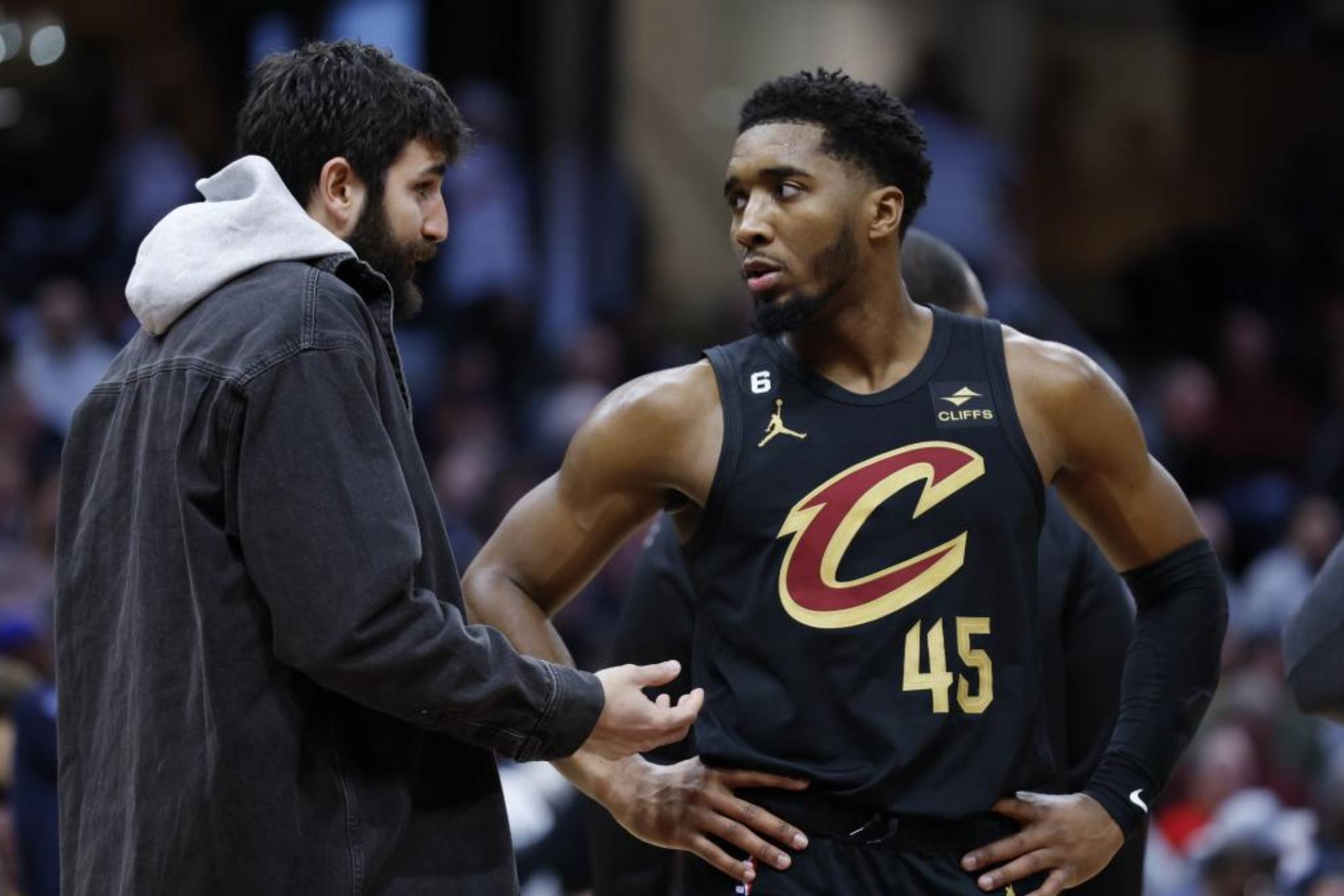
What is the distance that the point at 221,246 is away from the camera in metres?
3.18

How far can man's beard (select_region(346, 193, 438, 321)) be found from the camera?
3.28 m

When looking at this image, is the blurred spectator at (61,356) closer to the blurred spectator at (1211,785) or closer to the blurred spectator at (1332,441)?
the blurred spectator at (1211,785)

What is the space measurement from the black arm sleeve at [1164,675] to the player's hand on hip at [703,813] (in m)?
0.62

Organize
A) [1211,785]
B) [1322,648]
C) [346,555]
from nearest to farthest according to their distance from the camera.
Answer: [346,555] → [1322,648] → [1211,785]

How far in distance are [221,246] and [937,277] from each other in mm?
1876

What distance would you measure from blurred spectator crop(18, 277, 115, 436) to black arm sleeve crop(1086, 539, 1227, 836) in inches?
307

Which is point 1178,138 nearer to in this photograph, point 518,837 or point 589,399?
point 589,399

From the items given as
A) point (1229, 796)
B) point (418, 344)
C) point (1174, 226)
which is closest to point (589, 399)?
point (418, 344)

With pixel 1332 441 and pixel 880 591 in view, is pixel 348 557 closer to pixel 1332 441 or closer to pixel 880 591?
pixel 880 591

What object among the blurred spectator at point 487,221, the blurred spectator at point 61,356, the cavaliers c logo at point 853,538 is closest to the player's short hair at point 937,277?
the cavaliers c logo at point 853,538

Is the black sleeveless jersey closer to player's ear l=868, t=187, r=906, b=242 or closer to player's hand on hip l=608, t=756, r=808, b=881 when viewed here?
→ player's hand on hip l=608, t=756, r=808, b=881

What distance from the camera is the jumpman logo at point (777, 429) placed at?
→ 365 cm

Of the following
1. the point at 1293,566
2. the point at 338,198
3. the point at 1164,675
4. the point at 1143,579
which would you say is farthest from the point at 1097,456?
the point at 1293,566

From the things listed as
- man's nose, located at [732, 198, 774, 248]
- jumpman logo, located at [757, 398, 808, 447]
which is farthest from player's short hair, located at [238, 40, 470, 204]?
jumpman logo, located at [757, 398, 808, 447]
